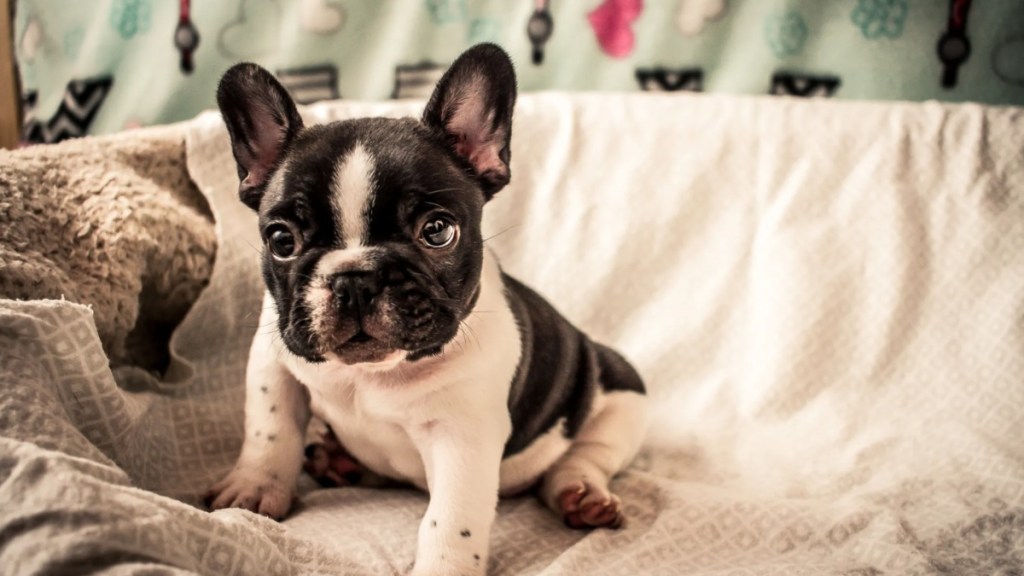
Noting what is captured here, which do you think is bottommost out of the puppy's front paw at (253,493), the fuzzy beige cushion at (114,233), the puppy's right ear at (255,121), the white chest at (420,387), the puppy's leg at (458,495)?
the puppy's front paw at (253,493)

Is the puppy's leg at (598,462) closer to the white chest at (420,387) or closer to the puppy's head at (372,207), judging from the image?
the white chest at (420,387)

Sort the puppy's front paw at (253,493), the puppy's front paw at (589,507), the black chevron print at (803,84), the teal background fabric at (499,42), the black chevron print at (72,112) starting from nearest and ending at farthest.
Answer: the puppy's front paw at (253,493), the puppy's front paw at (589,507), the teal background fabric at (499,42), the black chevron print at (803,84), the black chevron print at (72,112)

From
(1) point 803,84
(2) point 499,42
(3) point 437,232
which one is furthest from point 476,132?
(1) point 803,84

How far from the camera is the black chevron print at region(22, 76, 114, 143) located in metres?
3.78

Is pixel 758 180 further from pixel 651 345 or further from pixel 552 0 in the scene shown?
pixel 552 0

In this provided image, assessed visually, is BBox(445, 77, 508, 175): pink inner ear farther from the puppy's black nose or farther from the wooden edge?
the wooden edge

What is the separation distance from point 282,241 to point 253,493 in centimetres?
64

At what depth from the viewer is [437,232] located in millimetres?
1911

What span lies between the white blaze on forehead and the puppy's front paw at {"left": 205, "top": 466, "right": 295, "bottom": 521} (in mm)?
718

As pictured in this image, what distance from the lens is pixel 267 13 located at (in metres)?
3.70

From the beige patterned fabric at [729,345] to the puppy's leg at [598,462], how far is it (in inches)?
2.3

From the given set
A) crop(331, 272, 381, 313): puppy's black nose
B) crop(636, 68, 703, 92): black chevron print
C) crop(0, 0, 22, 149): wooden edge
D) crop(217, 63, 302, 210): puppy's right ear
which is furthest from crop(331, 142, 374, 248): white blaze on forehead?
crop(0, 0, 22, 149): wooden edge

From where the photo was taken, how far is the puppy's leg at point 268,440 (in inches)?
85.4

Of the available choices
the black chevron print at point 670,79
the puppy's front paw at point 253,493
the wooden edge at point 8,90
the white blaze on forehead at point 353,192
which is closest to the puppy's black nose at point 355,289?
the white blaze on forehead at point 353,192
